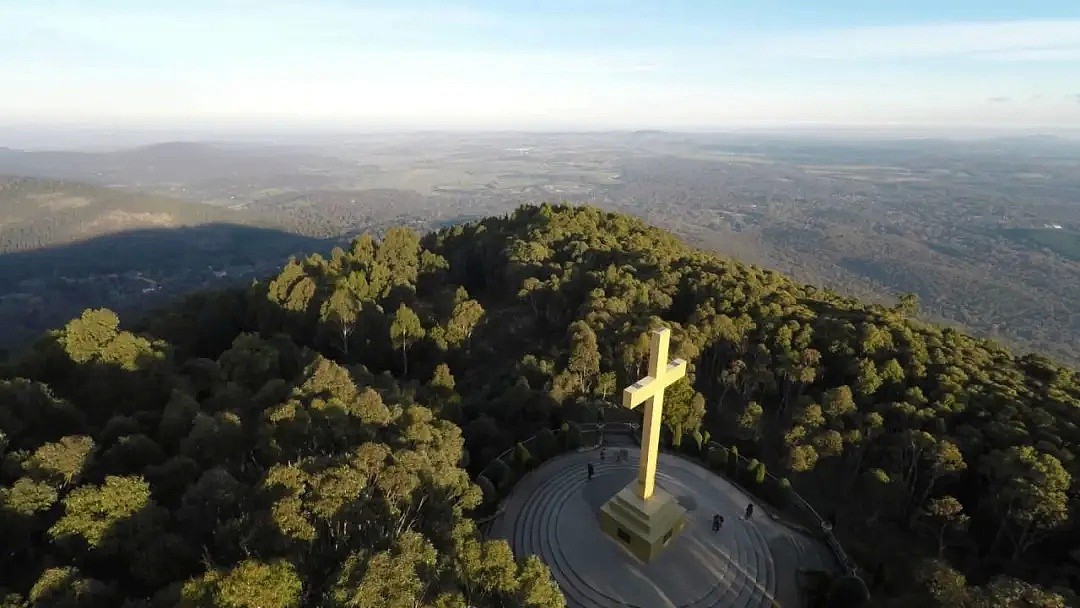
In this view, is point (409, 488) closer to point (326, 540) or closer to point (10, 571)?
point (326, 540)

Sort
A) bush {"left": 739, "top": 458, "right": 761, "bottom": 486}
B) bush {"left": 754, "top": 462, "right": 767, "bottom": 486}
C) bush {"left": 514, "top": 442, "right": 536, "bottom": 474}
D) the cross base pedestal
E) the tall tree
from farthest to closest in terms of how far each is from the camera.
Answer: the tall tree < bush {"left": 514, "top": 442, "right": 536, "bottom": 474} < bush {"left": 739, "top": 458, "right": 761, "bottom": 486} < bush {"left": 754, "top": 462, "right": 767, "bottom": 486} < the cross base pedestal

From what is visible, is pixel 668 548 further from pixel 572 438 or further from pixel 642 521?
pixel 572 438

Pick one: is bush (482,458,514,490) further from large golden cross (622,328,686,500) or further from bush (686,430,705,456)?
bush (686,430,705,456)

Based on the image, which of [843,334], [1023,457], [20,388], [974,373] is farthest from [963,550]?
[20,388]

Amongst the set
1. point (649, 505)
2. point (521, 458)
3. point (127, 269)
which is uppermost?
point (649, 505)

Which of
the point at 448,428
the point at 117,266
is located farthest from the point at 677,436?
the point at 117,266

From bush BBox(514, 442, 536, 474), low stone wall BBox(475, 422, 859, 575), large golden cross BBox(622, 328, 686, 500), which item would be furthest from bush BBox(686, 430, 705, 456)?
bush BBox(514, 442, 536, 474)
